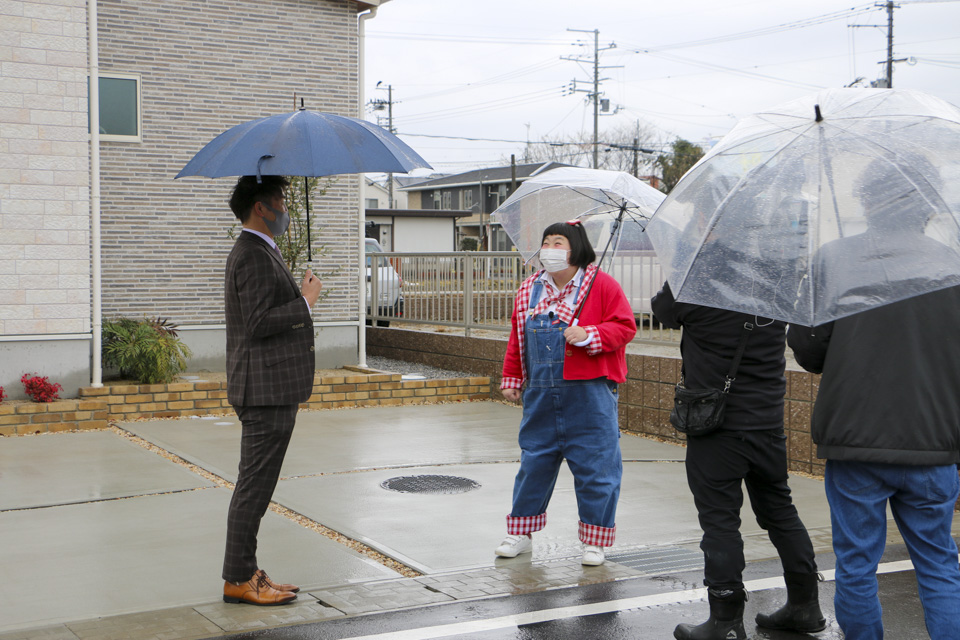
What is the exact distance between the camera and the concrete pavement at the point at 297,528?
4.71m

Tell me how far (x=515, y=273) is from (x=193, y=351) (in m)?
3.89

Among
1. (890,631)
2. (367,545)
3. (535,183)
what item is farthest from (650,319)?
(890,631)

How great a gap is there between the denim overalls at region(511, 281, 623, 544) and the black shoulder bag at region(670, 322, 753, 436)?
109 cm

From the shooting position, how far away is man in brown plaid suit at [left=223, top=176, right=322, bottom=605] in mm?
4668

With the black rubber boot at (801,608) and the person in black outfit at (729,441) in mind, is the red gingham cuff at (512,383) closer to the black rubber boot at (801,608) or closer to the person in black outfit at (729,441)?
the person in black outfit at (729,441)

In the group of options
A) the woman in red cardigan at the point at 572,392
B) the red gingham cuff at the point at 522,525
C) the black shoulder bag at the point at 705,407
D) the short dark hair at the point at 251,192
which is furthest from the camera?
the red gingham cuff at the point at 522,525

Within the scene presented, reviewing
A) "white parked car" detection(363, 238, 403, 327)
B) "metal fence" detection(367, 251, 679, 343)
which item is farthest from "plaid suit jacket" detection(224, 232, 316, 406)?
"white parked car" detection(363, 238, 403, 327)

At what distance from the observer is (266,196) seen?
15.6 feet

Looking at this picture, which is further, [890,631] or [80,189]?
[80,189]

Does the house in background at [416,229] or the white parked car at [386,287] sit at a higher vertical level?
the house in background at [416,229]

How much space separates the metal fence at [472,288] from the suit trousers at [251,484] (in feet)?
17.4

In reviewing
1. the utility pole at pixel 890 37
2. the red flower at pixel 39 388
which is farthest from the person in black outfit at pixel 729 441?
the utility pole at pixel 890 37

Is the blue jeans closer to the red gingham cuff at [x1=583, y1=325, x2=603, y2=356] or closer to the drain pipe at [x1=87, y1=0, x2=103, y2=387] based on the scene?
the red gingham cuff at [x1=583, y1=325, x2=603, y2=356]

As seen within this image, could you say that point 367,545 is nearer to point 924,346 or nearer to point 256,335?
point 256,335
